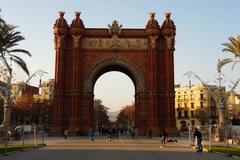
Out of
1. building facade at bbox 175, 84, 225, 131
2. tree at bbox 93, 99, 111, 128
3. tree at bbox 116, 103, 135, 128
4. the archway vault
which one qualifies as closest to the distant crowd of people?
the archway vault

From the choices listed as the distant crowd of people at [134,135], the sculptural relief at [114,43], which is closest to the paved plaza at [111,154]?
the distant crowd of people at [134,135]

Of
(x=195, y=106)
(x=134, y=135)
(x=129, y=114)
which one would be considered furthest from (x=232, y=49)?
(x=129, y=114)

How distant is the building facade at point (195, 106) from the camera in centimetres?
11061

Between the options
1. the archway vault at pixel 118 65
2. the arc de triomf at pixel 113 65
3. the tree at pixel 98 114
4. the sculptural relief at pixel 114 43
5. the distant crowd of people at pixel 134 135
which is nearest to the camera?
the distant crowd of people at pixel 134 135

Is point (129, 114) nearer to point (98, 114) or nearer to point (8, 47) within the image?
point (98, 114)

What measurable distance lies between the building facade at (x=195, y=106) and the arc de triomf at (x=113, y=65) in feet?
186

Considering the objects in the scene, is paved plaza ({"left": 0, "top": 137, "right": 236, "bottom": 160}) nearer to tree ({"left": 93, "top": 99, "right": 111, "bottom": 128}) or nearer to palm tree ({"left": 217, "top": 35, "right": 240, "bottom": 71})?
palm tree ({"left": 217, "top": 35, "right": 240, "bottom": 71})

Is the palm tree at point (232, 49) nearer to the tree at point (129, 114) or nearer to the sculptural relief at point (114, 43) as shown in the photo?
the sculptural relief at point (114, 43)

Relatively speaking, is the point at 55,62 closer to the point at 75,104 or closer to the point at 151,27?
the point at 75,104

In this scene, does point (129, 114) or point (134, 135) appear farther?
point (129, 114)

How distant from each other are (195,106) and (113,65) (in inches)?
2711

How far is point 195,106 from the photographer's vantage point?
118m

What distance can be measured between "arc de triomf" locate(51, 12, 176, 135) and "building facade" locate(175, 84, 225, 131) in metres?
56.8

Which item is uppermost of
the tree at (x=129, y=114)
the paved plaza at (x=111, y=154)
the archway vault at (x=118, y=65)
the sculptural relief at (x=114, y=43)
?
the sculptural relief at (x=114, y=43)
